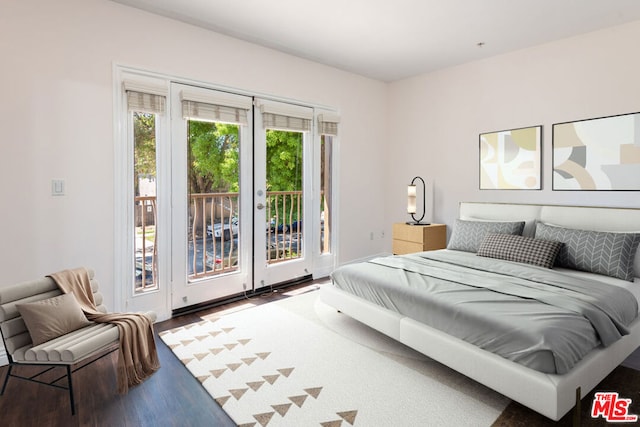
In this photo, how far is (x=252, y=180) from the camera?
387 centimetres

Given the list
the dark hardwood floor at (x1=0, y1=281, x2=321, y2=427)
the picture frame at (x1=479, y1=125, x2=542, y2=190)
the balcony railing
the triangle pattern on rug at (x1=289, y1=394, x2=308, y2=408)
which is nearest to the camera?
the dark hardwood floor at (x1=0, y1=281, x2=321, y2=427)

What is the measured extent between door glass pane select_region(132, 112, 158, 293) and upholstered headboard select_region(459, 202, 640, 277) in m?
3.39

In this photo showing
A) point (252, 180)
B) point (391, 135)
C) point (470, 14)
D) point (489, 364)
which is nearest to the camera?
point (489, 364)

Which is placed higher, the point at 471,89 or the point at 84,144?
the point at 471,89

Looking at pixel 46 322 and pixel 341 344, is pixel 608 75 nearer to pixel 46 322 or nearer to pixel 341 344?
pixel 341 344

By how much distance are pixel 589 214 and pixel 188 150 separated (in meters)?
3.74

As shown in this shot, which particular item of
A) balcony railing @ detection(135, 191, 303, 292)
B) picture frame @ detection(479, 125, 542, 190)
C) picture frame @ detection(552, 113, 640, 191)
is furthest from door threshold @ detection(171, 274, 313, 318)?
picture frame @ detection(552, 113, 640, 191)

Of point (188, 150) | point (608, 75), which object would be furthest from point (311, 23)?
point (608, 75)

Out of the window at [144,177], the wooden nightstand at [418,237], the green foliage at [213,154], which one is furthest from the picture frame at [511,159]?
the window at [144,177]

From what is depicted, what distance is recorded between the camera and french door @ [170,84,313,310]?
3408mm

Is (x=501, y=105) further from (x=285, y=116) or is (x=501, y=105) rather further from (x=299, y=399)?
(x=299, y=399)

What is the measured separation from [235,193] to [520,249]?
2.74 m

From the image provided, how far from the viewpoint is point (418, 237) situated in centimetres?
441

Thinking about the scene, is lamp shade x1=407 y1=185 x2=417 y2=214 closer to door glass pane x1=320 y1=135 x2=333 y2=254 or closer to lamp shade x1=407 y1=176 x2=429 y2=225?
lamp shade x1=407 y1=176 x2=429 y2=225
